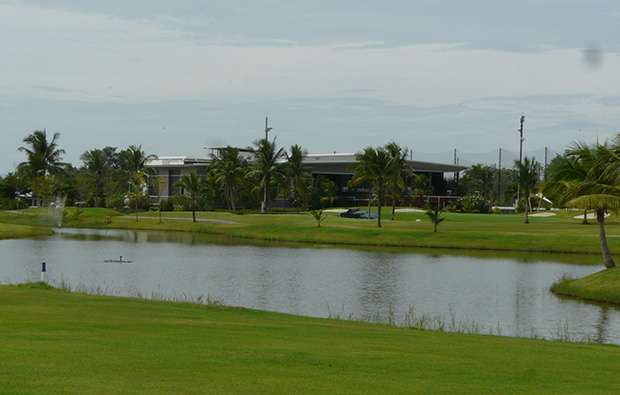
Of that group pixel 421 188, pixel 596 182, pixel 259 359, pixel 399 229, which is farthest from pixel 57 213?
pixel 259 359

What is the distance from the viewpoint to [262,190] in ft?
322

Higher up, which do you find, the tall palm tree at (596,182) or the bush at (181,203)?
the tall palm tree at (596,182)

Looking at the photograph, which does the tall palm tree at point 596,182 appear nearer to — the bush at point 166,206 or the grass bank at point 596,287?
the grass bank at point 596,287

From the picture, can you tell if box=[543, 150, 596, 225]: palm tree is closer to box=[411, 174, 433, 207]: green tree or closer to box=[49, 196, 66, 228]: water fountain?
box=[49, 196, 66, 228]: water fountain

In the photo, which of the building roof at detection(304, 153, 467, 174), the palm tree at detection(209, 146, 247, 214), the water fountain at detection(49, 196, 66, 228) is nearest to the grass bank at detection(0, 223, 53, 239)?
the water fountain at detection(49, 196, 66, 228)

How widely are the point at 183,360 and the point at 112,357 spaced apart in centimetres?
119

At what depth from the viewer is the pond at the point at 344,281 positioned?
85.5 feet

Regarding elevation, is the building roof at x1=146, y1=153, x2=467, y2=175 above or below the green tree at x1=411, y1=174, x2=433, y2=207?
above

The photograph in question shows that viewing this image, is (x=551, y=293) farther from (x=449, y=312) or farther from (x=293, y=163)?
(x=293, y=163)

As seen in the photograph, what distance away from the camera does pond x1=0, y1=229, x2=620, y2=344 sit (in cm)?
2606

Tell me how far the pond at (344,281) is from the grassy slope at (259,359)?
307 inches

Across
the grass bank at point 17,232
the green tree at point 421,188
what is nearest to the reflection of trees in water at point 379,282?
the grass bank at point 17,232

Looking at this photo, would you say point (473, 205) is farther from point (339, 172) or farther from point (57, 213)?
point (57, 213)

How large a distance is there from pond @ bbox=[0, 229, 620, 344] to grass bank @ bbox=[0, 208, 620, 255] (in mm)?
6720
